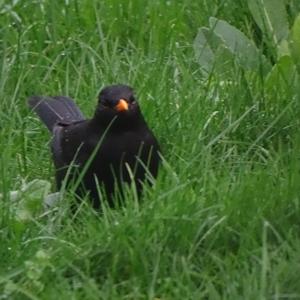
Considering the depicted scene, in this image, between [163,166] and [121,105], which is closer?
[163,166]

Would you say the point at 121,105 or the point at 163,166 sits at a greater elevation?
the point at 121,105

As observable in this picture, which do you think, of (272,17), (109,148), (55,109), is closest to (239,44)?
(272,17)

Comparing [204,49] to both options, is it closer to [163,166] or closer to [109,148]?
[109,148]

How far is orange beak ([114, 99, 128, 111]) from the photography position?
450 cm

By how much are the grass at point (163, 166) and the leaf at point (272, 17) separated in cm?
15

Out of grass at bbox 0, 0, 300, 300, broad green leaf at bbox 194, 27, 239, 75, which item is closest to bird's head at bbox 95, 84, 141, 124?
grass at bbox 0, 0, 300, 300

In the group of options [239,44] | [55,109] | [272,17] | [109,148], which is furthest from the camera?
[272,17]

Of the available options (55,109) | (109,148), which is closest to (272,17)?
(55,109)

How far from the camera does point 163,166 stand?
4.29 m

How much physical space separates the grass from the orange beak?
0.23m

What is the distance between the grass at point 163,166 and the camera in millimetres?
3672

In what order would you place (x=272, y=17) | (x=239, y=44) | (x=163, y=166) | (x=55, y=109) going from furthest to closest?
(x=272, y=17) < (x=239, y=44) < (x=55, y=109) < (x=163, y=166)

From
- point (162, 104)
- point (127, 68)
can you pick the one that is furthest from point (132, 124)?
point (127, 68)

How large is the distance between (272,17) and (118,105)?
1.12 m
